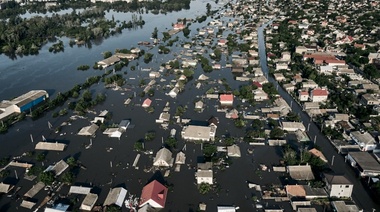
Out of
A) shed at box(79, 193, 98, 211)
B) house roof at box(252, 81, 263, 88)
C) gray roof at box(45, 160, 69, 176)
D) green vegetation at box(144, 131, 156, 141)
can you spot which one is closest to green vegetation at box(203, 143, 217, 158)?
green vegetation at box(144, 131, 156, 141)

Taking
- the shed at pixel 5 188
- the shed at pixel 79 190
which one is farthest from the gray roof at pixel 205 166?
the shed at pixel 5 188

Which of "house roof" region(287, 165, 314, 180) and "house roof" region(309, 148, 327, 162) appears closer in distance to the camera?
"house roof" region(287, 165, 314, 180)

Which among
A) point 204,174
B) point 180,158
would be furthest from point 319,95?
point 204,174

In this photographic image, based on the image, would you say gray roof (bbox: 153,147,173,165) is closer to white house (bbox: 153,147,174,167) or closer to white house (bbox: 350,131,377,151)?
white house (bbox: 153,147,174,167)

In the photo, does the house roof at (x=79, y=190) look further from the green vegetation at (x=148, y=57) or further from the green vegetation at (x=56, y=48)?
the green vegetation at (x=56, y=48)

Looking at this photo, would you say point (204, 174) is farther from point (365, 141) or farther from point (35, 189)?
point (365, 141)

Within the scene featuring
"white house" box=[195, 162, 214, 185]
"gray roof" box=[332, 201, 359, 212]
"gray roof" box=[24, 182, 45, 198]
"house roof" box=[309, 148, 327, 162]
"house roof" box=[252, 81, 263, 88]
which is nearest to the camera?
"gray roof" box=[332, 201, 359, 212]
